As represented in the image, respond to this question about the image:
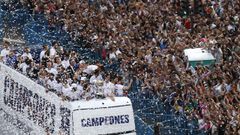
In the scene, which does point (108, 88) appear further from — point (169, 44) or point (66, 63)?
point (169, 44)

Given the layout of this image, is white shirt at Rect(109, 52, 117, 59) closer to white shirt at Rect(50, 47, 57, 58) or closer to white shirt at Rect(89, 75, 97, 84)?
white shirt at Rect(50, 47, 57, 58)

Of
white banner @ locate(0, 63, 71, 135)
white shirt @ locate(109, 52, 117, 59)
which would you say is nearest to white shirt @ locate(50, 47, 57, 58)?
white banner @ locate(0, 63, 71, 135)

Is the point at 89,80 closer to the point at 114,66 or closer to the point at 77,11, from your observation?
the point at 114,66

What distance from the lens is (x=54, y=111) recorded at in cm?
1617

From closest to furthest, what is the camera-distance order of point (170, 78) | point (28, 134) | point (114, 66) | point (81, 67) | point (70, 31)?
point (28, 134) < point (81, 67) < point (170, 78) < point (114, 66) < point (70, 31)

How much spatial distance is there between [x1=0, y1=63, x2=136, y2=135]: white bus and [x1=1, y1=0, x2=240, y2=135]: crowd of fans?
74cm

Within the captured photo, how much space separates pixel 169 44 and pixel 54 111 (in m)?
7.81

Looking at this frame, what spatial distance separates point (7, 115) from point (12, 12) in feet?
22.5

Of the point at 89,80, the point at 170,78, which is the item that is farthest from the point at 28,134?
the point at 170,78

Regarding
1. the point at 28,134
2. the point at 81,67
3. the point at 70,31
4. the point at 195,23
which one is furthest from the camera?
the point at 195,23

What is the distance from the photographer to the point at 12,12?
78.1ft

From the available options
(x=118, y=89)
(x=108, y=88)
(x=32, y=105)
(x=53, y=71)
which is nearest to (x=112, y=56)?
(x=53, y=71)

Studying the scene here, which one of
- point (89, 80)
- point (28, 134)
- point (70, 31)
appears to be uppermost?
point (70, 31)

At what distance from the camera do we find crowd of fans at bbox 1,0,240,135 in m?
19.1
